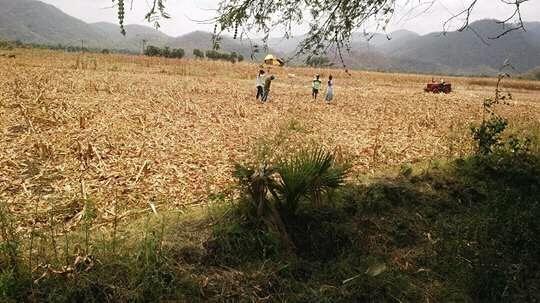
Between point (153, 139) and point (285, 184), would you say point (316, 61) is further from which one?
point (153, 139)

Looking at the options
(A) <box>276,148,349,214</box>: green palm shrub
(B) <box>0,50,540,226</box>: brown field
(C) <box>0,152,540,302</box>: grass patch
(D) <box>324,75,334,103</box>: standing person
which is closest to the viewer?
(C) <box>0,152,540,302</box>: grass patch

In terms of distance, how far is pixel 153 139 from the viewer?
10789mm

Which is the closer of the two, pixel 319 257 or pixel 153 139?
pixel 319 257

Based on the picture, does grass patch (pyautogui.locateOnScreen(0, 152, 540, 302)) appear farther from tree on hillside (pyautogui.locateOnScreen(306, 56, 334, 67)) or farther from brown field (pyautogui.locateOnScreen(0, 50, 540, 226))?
tree on hillside (pyautogui.locateOnScreen(306, 56, 334, 67))

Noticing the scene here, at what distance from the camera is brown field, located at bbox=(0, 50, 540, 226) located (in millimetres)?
7293

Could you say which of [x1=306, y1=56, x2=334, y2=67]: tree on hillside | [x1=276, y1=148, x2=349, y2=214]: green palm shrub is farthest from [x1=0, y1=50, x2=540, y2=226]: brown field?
[x1=306, y1=56, x2=334, y2=67]: tree on hillside

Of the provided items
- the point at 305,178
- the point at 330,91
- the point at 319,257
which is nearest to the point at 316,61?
A: the point at 305,178

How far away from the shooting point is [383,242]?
20.9 ft

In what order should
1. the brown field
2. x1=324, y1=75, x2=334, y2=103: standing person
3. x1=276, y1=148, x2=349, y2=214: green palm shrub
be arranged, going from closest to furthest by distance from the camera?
1. x1=276, y1=148, x2=349, y2=214: green palm shrub
2. the brown field
3. x1=324, y1=75, x2=334, y2=103: standing person

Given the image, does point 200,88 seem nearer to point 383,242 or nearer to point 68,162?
point 68,162

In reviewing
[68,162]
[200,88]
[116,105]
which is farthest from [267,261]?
[200,88]

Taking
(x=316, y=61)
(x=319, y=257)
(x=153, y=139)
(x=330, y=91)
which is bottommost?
(x=319, y=257)

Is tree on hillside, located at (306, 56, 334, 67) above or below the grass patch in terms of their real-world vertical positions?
above

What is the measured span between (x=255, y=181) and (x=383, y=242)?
2153mm
